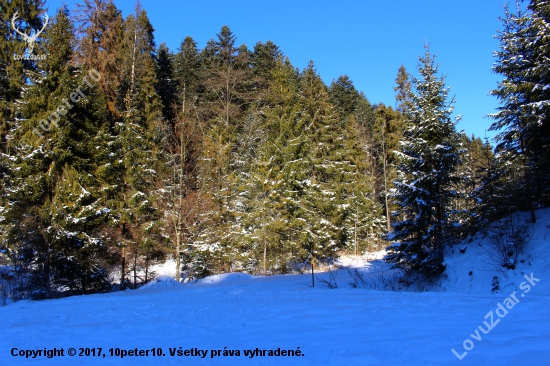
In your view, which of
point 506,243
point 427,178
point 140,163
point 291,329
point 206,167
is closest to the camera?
point 291,329

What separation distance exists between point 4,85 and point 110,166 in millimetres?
9970

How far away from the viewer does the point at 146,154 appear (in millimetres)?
20875

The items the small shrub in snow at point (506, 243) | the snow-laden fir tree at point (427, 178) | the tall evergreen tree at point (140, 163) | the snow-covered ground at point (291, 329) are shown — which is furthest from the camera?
the tall evergreen tree at point (140, 163)

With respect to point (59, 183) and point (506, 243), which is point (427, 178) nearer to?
point (506, 243)

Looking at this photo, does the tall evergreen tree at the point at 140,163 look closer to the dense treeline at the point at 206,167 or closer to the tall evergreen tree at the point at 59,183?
the dense treeline at the point at 206,167

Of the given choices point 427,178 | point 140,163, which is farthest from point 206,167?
point 427,178

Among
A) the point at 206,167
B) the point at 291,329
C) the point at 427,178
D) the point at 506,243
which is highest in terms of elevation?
the point at 206,167

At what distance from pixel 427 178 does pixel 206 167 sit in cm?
1444

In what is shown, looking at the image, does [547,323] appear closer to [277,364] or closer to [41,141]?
[277,364]

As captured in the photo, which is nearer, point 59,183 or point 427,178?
point 427,178

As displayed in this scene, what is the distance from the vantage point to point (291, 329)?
21.1 ft

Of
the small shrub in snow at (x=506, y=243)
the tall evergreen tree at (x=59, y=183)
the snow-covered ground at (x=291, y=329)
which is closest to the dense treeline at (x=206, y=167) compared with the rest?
the tall evergreen tree at (x=59, y=183)

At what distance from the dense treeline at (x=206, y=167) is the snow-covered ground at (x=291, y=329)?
240 inches

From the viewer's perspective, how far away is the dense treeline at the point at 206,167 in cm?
1486
